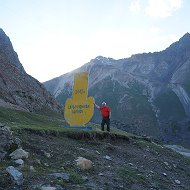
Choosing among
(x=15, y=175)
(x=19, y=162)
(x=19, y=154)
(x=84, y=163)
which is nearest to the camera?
(x=15, y=175)

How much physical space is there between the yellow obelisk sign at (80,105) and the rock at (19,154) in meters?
9.36

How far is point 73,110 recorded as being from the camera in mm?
23094

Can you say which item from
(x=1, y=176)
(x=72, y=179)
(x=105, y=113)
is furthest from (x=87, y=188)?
(x=105, y=113)

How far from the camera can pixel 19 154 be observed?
42.6 feet

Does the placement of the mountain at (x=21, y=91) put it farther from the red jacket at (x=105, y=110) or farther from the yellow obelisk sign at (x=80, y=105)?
the yellow obelisk sign at (x=80, y=105)

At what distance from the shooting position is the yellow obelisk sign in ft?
73.8

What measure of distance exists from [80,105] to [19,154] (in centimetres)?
999

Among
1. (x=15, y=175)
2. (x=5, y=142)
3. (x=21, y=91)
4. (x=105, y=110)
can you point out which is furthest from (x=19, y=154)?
(x=21, y=91)

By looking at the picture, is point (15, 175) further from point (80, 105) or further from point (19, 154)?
point (80, 105)

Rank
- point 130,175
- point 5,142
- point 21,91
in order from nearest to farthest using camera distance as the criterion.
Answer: point 5,142 → point 130,175 → point 21,91

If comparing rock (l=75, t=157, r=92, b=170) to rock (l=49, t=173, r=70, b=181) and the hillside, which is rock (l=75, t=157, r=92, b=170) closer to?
the hillside

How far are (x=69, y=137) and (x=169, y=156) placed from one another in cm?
619

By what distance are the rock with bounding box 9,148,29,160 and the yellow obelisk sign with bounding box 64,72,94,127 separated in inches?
369

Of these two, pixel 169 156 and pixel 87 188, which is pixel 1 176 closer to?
pixel 87 188
